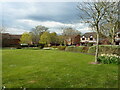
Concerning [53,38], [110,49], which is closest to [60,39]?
[53,38]

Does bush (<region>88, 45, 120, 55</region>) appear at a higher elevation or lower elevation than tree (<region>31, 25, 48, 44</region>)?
lower

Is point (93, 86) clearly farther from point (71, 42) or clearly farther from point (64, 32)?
point (71, 42)

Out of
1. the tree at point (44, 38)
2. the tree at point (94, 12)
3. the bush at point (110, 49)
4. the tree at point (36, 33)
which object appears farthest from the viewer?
the tree at point (36, 33)

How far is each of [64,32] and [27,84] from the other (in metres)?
45.5

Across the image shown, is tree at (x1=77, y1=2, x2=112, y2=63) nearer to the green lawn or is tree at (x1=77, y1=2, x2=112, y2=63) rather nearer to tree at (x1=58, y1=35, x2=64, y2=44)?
the green lawn

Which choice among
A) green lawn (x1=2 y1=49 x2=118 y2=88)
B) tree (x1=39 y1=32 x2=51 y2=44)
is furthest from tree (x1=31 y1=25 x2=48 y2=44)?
green lawn (x1=2 y1=49 x2=118 y2=88)

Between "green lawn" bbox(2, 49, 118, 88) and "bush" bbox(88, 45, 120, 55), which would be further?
"bush" bbox(88, 45, 120, 55)

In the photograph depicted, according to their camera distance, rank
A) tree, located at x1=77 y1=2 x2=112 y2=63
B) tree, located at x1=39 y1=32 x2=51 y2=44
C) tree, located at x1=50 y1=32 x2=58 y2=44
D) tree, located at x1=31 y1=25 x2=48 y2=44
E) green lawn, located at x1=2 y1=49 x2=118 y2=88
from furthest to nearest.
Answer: tree, located at x1=31 y1=25 x2=48 y2=44
tree, located at x1=50 y1=32 x2=58 y2=44
tree, located at x1=39 y1=32 x2=51 y2=44
tree, located at x1=77 y1=2 x2=112 y2=63
green lawn, located at x1=2 y1=49 x2=118 y2=88

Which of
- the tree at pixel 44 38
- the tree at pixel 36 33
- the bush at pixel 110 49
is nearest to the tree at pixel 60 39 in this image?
the tree at pixel 36 33

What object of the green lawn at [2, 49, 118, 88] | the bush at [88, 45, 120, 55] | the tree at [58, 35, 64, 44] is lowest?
the green lawn at [2, 49, 118, 88]

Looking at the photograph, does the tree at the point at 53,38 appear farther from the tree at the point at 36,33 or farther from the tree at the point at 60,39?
the tree at the point at 36,33

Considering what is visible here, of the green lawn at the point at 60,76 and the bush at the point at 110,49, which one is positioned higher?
the bush at the point at 110,49

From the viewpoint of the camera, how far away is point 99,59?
38.5ft

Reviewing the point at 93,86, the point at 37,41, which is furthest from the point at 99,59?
the point at 37,41
